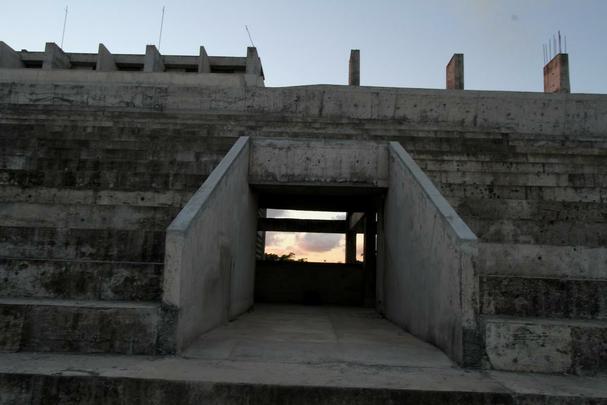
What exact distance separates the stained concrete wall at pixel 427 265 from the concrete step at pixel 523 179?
1016 mm

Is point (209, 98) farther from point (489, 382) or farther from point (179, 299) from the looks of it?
point (489, 382)

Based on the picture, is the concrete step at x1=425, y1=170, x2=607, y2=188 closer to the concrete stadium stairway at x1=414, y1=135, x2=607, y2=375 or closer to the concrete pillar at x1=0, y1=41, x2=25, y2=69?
the concrete stadium stairway at x1=414, y1=135, x2=607, y2=375

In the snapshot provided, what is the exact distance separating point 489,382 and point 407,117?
28.4ft

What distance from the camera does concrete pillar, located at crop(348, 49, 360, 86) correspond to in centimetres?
2424

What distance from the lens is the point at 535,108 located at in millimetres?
11148

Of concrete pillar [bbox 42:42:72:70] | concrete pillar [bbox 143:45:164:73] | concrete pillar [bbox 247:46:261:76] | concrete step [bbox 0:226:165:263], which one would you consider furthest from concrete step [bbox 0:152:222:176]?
concrete pillar [bbox 42:42:72:70]

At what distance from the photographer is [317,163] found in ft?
25.5

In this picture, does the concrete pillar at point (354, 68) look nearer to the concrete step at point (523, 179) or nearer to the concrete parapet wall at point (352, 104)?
the concrete parapet wall at point (352, 104)

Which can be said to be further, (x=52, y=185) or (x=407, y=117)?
(x=407, y=117)

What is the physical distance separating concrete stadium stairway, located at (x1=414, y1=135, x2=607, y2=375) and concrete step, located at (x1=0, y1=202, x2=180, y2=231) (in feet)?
13.4

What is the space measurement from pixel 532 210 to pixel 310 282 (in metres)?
8.08

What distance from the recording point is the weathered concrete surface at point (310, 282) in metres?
13.4

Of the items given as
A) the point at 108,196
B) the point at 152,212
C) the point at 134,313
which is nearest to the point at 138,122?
the point at 108,196

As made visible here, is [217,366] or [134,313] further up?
[134,313]
